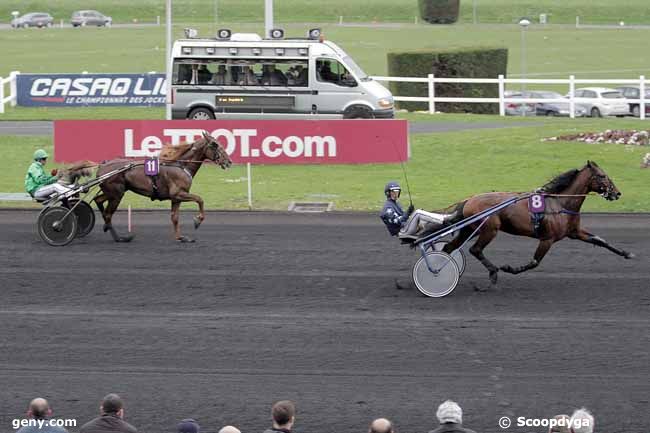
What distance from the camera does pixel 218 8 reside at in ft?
250

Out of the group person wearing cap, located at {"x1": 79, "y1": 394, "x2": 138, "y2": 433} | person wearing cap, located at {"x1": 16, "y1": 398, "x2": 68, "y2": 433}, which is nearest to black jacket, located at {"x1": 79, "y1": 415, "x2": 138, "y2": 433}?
person wearing cap, located at {"x1": 79, "y1": 394, "x2": 138, "y2": 433}

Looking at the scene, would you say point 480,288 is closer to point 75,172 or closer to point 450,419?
point 75,172

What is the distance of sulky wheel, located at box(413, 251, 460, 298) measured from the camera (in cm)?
1246

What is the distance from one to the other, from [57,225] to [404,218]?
527 centimetres

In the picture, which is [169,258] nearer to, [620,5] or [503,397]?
[503,397]

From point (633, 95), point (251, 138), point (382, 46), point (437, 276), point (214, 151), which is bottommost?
point (437, 276)

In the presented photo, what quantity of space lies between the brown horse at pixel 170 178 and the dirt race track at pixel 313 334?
0.60 meters

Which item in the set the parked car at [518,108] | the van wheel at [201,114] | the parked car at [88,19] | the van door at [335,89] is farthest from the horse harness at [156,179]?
the parked car at [88,19]

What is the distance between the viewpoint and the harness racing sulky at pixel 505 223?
12.5 m

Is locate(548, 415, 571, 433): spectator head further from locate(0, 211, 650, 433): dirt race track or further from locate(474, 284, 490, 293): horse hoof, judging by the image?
locate(474, 284, 490, 293): horse hoof

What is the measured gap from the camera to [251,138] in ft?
65.8

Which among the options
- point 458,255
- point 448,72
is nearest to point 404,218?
point 458,255

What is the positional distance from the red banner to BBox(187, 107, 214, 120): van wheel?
20.3 ft

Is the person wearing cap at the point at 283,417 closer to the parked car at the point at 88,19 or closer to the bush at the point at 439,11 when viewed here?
the bush at the point at 439,11
